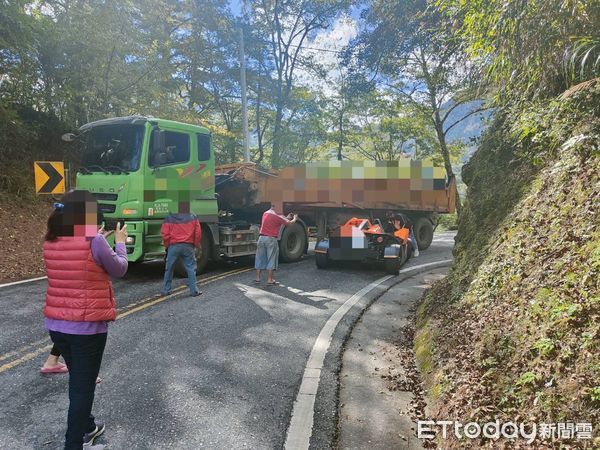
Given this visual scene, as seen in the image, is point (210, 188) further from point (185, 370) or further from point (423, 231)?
point (423, 231)

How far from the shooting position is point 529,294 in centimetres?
298

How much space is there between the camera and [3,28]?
32.3ft

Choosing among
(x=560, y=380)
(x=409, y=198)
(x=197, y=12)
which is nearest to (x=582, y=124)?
(x=560, y=380)

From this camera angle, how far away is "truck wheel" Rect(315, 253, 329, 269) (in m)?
9.25

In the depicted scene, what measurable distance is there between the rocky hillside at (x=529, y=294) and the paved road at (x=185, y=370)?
3.65 ft

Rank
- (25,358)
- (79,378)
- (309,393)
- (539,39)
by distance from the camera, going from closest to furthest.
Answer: (79,378) → (309,393) → (25,358) → (539,39)

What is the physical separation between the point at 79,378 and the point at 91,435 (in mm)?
507

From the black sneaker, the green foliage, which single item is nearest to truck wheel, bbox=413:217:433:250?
the green foliage

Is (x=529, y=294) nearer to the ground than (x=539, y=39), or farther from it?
nearer to the ground

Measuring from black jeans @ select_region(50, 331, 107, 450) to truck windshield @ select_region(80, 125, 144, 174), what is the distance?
5.06 metres

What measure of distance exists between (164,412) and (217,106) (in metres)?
23.3

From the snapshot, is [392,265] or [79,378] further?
[392,265]

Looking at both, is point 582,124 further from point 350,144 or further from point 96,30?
point 350,144

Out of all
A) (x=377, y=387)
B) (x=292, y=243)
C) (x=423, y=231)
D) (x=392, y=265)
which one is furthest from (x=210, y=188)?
(x=423, y=231)
